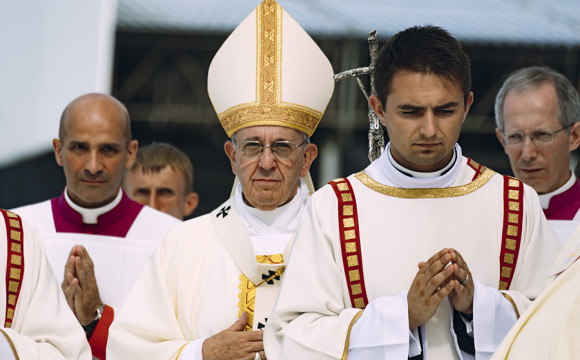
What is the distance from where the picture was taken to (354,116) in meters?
13.0

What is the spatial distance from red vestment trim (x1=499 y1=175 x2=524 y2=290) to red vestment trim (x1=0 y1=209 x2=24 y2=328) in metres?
1.92

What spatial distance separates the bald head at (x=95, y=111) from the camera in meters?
5.62

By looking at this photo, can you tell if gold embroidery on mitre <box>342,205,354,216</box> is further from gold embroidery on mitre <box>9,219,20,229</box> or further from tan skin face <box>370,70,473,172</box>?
gold embroidery on mitre <box>9,219,20,229</box>

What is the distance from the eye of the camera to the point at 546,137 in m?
5.50

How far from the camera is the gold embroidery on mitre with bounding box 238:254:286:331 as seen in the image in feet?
15.3

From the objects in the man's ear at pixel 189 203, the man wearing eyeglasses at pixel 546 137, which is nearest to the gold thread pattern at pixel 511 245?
the man wearing eyeglasses at pixel 546 137

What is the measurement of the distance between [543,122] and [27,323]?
286cm

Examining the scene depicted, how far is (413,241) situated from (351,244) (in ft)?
0.75

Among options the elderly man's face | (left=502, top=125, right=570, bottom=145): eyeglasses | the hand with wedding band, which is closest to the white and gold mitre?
the elderly man's face

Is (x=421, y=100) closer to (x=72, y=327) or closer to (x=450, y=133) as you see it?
(x=450, y=133)

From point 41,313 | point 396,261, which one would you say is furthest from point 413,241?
point 41,313

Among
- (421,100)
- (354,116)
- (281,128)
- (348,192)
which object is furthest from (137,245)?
(354,116)

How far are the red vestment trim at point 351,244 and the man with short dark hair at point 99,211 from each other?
1.71 metres

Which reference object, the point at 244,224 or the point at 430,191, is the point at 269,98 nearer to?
the point at 244,224
